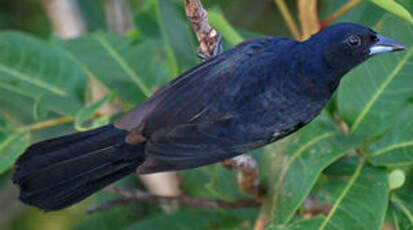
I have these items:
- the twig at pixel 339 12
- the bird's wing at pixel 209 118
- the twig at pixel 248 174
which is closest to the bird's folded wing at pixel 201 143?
the bird's wing at pixel 209 118

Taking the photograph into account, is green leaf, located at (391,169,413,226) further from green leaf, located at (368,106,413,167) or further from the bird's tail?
the bird's tail

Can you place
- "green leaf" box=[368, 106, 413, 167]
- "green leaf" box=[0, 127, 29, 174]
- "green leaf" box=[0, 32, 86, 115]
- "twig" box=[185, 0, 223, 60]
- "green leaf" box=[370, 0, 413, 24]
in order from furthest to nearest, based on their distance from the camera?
"green leaf" box=[0, 32, 86, 115] < "green leaf" box=[0, 127, 29, 174] < "green leaf" box=[368, 106, 413, 167] < "twig" box=[185, 0, 223, 60] < "green leaf" box=[370, 0, 413, 24]

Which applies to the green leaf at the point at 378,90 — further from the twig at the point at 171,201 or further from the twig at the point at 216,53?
the twig at the point at 171,201

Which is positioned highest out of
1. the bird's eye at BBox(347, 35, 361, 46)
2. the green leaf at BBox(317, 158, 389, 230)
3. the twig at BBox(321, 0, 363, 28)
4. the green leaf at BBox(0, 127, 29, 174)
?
the green leaf at BBox(0, 127, 29, 174)

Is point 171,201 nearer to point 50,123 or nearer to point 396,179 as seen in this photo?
point 50,123

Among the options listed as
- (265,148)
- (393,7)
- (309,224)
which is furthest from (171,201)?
(393,7)

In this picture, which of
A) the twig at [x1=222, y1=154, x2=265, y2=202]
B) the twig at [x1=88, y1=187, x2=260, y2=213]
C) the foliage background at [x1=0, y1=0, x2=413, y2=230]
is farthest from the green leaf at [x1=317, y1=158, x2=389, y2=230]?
the twig at [x1=88, y1=187, x2=260, y2=213]
